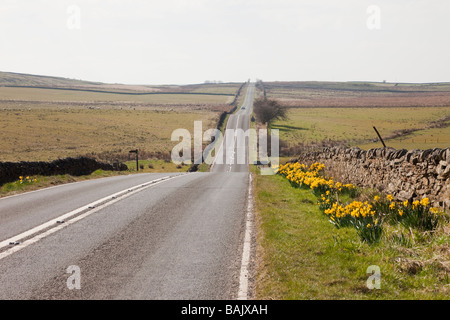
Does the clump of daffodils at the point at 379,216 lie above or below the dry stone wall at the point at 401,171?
below

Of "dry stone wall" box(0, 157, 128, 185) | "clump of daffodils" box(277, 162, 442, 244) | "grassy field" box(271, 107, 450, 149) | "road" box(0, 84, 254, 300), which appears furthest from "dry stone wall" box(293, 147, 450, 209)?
"grassy field" box(271, 107, 450, 149)

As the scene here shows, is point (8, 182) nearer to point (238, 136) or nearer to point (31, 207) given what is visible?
point (31, 207)

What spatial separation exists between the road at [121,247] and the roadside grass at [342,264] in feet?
1.86

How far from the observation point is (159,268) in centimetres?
655

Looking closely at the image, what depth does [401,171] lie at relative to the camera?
33.3 ft

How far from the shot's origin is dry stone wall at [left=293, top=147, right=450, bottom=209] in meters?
8.34

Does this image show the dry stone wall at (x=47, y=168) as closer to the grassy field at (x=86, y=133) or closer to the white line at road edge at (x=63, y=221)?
the white line at road edge at (x=63, y=221)

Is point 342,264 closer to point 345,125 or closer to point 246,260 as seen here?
point 246,260

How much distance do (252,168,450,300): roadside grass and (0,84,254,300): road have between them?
1.86ft

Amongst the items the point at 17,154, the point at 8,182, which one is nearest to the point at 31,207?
the point at 8,182

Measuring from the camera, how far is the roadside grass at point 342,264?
17.9 feet

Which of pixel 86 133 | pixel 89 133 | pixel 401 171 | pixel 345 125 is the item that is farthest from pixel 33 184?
pixel 345 125

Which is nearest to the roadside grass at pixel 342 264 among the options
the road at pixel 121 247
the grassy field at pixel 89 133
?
the road at pixel 121 247

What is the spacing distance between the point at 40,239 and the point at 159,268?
2847 mm
